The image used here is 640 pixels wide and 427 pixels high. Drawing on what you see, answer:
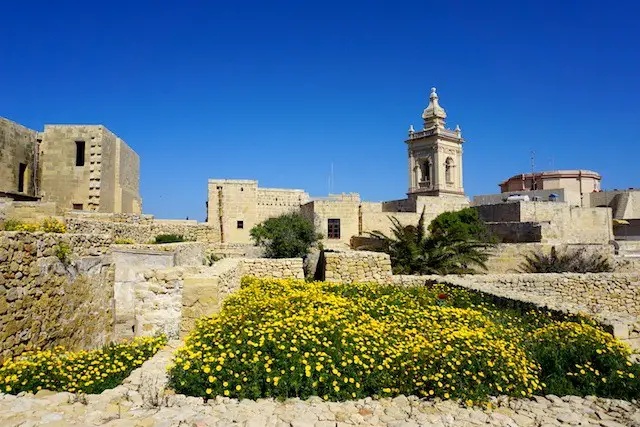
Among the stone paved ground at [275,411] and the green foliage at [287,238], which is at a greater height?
the green foliage at [287,238]

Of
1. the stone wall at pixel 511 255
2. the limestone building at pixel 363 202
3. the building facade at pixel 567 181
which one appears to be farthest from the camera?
the building facade at pixel 567 181

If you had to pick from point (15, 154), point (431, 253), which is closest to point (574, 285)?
point (431, 253)

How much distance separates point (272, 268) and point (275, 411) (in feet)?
25.7

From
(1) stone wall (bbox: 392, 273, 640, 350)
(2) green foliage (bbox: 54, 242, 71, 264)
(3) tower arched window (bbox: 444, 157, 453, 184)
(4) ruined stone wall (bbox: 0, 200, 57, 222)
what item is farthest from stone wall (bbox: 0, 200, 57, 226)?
(3) tower arched window (bbox: 444, 157, 453, 184)

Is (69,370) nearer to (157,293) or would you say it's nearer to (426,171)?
(157,293)

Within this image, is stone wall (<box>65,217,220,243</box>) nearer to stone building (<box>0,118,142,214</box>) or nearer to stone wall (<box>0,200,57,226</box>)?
stone wall (<box>0,200,57,226</box>)

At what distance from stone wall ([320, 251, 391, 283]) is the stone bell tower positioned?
92.0 ft

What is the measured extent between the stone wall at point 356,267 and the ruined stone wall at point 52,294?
224 inches

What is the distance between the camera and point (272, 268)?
1159 centimetres

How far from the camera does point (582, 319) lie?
6.77 metres

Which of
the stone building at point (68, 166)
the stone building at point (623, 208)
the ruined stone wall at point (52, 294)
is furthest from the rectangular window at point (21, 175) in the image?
the stone building at point (623, 208)

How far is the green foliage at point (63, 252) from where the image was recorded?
5.61 meters

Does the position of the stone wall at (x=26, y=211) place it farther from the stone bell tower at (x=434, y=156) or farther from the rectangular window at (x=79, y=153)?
the stone bell tower at (x=434, y=156)

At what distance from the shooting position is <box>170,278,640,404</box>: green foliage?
4.24 metres
